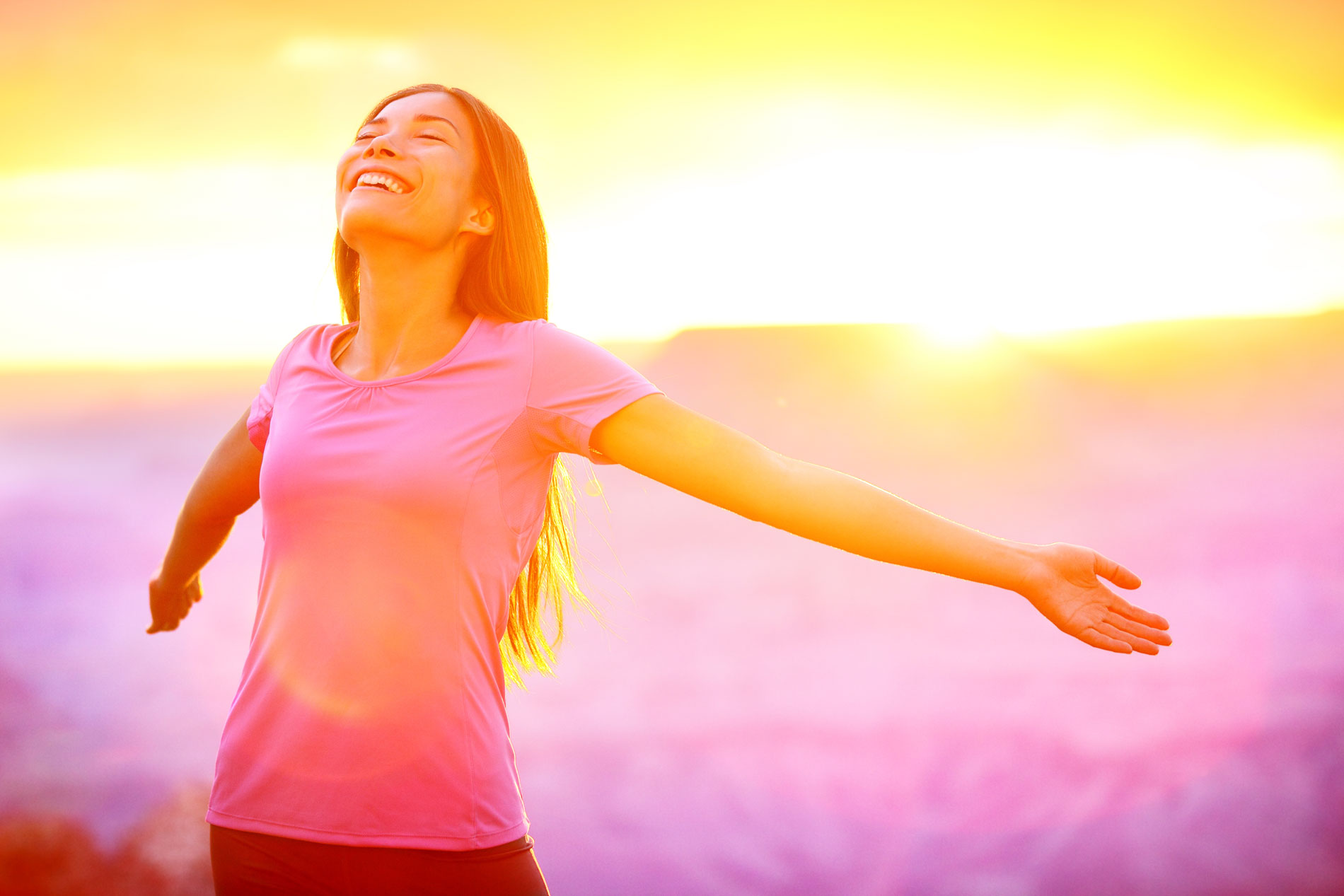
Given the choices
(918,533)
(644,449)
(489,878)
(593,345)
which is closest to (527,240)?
(593,345)

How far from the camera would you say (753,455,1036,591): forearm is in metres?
1.85

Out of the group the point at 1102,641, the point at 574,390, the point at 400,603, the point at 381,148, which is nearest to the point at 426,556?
the point at 400,603

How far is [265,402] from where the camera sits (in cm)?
222

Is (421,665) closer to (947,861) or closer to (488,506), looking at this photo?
(488,506)

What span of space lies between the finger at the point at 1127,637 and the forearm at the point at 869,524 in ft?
0.62

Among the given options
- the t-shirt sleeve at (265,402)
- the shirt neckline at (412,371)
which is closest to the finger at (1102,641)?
the shirt neckline at (412,371)

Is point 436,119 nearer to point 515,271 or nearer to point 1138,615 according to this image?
point 515,271

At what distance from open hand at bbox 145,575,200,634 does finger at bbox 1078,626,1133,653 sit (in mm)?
2333

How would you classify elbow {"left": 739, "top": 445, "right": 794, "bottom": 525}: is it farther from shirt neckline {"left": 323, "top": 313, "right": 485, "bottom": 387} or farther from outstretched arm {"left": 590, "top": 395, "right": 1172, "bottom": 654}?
shirt neckline {"left": 323, "top": 313, "right": 485, "bottom": 387}

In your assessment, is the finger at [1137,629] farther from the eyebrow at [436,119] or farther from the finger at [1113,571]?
the eyebrow at [436,119]

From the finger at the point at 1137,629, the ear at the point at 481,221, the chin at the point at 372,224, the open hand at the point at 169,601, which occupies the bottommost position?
the open hand at the point at 169,601

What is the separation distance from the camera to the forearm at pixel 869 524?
6.06 ft

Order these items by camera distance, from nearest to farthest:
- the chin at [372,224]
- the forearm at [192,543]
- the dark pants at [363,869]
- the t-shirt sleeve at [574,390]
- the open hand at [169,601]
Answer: the dark pants at [363,869]
the t-shirt sleeve at [574,390]
the chin at [372,224]
the forearm at [192,543]
the open hand at [169,601]

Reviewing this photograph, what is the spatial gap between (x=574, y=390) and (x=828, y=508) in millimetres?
543
